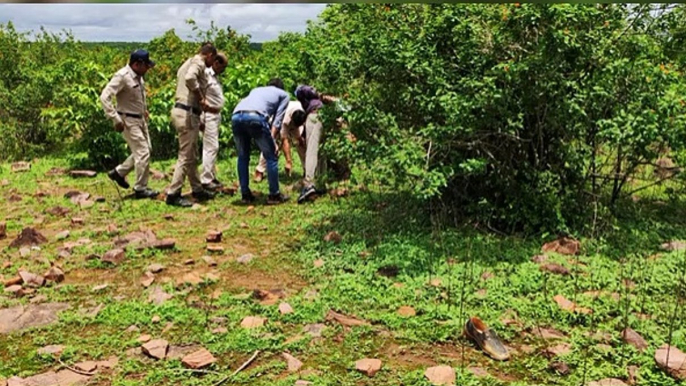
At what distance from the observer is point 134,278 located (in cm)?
509

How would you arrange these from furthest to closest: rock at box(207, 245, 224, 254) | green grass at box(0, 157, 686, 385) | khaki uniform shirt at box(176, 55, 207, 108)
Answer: khaki uniform shirt at box(176, 55, 207, 108) < rock at box(207, 245, 224, 254) < green grass at box(0, 157, 686, 385)

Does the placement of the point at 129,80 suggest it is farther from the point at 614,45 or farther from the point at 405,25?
the point at 614,45

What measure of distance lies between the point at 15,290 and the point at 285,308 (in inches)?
79.3

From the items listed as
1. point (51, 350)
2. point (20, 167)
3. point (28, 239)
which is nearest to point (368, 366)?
point (51, 350)

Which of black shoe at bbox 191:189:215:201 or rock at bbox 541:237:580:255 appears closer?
rock at bbox 541:237:580:255

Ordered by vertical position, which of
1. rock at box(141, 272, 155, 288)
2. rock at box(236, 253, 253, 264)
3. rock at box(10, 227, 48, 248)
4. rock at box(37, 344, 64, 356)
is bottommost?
rock at box(37, 344, 64, 356)

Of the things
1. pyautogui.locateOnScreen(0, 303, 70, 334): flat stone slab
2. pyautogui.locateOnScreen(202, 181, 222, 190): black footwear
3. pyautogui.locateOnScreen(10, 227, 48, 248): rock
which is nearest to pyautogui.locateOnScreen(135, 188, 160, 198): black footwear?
pyautogui.locateOnScreen(202, 181, 222, 190): black footwear

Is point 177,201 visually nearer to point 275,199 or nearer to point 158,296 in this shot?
point 275,199

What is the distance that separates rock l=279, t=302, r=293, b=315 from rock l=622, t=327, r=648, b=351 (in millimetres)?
2073

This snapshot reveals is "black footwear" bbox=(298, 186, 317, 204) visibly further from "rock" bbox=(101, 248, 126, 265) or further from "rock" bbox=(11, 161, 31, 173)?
"rock" bbox=(11, 161, 31, 173)

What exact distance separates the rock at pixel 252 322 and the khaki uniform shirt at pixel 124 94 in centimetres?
372

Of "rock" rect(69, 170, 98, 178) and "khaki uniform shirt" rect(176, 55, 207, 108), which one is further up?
"khaki uniform shirt" rect(176, 55, 207, 108)

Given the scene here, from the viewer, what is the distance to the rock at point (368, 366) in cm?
365

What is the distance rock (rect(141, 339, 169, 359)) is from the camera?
3834 mm
